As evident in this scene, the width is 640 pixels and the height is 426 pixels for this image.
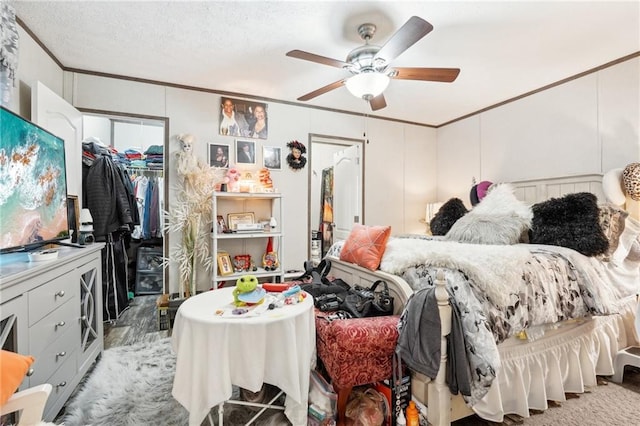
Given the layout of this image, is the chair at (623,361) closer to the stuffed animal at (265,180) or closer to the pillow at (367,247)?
the pillow at (367,247)

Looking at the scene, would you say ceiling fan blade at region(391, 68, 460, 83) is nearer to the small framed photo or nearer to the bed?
the bed

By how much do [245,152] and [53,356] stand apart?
2.55 meters

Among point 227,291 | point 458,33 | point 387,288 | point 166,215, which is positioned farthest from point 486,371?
point 166,215

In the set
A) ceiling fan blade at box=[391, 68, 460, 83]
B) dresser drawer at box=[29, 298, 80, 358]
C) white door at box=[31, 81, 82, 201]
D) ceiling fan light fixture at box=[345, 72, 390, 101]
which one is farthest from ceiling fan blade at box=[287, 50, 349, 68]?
dresser drawer at box=[29, 298, 80, 358]

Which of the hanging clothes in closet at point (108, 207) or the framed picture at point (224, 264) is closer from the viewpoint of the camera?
the hanging clothes in closet at point (108, 207)

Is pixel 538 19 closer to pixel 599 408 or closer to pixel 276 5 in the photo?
pixel 276 5

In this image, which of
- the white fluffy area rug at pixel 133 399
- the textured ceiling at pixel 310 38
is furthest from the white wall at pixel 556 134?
the white fluffy area rug at pixel 133 399

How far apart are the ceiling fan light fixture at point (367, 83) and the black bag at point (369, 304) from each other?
1385 mm

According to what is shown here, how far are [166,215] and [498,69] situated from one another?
3.73 meters

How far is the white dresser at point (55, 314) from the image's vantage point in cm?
124

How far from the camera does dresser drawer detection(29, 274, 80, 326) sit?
137 centimetres

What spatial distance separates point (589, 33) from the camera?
2309mm

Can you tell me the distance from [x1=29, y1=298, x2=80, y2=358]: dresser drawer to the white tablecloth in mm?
673

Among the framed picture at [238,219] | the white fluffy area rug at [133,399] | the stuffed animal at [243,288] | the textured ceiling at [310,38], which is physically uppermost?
the textured ceiling at [310,38]
